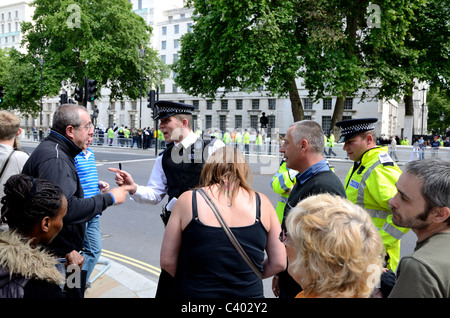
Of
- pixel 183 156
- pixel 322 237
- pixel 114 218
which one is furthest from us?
pixel 114 218

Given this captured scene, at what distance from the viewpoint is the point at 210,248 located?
6.85 feet

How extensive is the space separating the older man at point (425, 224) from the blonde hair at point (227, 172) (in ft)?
2.82

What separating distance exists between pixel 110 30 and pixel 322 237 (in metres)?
35.2

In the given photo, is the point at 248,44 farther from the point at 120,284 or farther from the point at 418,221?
the point at 418,221

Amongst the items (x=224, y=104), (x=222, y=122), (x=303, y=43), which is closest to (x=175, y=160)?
(x=303, y=43)

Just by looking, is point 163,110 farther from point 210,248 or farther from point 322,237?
point 322,237

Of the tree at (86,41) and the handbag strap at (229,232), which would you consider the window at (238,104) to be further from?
the handbag strap at (229,232)

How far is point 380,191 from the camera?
10.1ft

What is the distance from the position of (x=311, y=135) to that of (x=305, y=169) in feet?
0.91

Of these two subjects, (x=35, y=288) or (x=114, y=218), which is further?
(x=114, y=218)

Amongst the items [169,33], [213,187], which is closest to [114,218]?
[213,187]

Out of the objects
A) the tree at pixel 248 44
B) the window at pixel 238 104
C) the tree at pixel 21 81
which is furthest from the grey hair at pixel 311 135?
the window at pixel 238 104

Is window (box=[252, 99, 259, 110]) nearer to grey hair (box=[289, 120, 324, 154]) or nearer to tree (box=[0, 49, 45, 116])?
tree (box=[0, 49, 45, 116])
